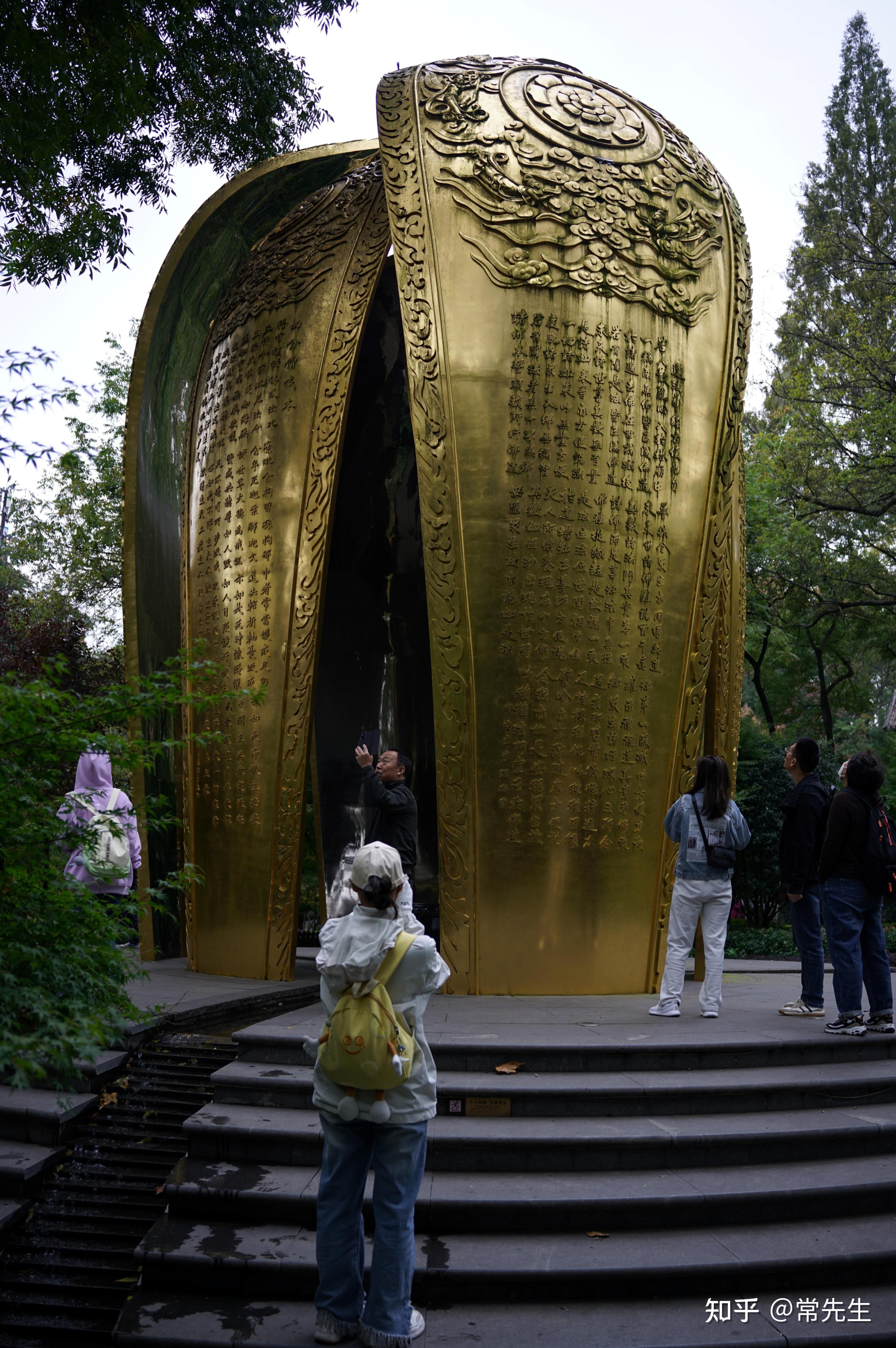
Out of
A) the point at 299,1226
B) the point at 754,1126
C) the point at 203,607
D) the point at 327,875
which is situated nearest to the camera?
the point at 299,1226

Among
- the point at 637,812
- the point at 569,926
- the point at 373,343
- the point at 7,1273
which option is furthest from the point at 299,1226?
the point at 373,343

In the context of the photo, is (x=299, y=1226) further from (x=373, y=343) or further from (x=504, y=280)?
(x=373, y=343)

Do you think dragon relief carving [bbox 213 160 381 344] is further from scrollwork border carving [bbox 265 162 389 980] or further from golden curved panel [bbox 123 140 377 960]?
scrollwork border carving [bbox 265 162 389 980]

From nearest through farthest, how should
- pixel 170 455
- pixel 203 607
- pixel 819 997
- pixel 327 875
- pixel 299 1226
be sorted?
pixel 299 1226 → pixel 819 997 → pixel 203 607 → pixel 170 455 → pixel 327 875

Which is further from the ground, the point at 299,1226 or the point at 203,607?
the point at 203,607

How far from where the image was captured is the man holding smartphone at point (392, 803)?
5672mm

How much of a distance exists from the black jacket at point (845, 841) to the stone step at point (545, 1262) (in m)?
1.73

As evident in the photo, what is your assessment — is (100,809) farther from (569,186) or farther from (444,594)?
(569,186)

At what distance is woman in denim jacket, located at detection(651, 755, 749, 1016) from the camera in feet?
16.4

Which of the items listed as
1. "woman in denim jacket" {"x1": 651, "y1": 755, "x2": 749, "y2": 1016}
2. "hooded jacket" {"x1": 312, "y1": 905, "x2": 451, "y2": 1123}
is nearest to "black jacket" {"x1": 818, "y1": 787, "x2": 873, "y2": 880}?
"woman in denim jacket" {"x1": 651, "y1": 755, "x2": 749, "y2": 1016}

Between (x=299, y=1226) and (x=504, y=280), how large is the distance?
5.07 m

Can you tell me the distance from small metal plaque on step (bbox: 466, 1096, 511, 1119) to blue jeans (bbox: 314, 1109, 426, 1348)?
1143 millimetres

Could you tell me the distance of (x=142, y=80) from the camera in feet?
19.2

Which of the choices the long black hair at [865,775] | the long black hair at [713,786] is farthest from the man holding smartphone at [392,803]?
the long black hair at [865,775]
